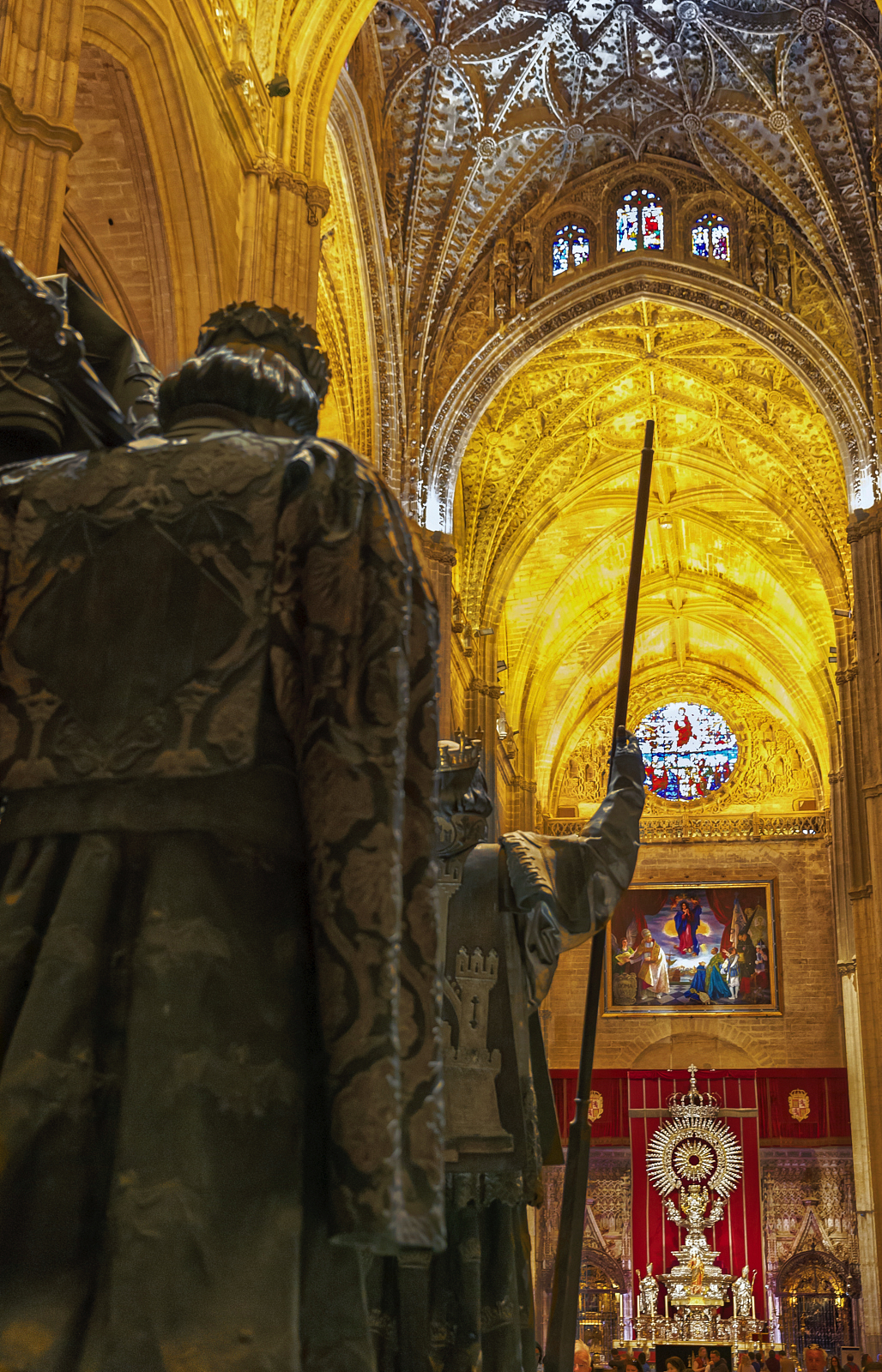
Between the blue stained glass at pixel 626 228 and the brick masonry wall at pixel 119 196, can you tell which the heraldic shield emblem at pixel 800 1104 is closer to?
the blue stained glass at pixel 626 228

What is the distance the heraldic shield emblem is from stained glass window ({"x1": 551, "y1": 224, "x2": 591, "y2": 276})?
468 inches

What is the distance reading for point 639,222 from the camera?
1675 centimetres

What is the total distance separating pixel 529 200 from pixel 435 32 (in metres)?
2.21

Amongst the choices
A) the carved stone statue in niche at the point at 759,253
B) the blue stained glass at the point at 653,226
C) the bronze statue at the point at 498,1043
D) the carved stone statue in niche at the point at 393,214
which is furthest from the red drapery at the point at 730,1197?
the bronze statue at the point at 498,1043

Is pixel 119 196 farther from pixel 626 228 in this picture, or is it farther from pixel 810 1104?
pixel 810 1104

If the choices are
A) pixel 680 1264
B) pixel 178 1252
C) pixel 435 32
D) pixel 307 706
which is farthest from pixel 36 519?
pixel 680 1264

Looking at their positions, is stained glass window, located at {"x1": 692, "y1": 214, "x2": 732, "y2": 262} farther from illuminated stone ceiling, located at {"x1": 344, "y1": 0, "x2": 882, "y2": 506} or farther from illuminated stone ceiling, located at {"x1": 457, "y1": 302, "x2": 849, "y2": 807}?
illuminated stone ceiling, located at {"x1": 457, "y1": 302, "x2": 849, "y2": 807}

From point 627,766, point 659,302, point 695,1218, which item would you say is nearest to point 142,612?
point 627,766

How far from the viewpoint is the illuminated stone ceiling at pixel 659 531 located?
18.6 m

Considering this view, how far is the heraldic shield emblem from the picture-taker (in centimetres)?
2044

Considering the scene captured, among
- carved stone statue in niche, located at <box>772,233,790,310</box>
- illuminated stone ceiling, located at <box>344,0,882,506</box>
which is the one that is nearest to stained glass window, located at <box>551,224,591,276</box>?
illuminated stone ceiling, located at <box>344,0,882,506</box>

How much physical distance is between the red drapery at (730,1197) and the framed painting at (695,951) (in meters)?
1.65

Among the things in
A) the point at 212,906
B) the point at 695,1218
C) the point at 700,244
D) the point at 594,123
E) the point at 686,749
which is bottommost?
the point at 695,1218

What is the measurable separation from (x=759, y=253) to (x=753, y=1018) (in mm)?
11658
